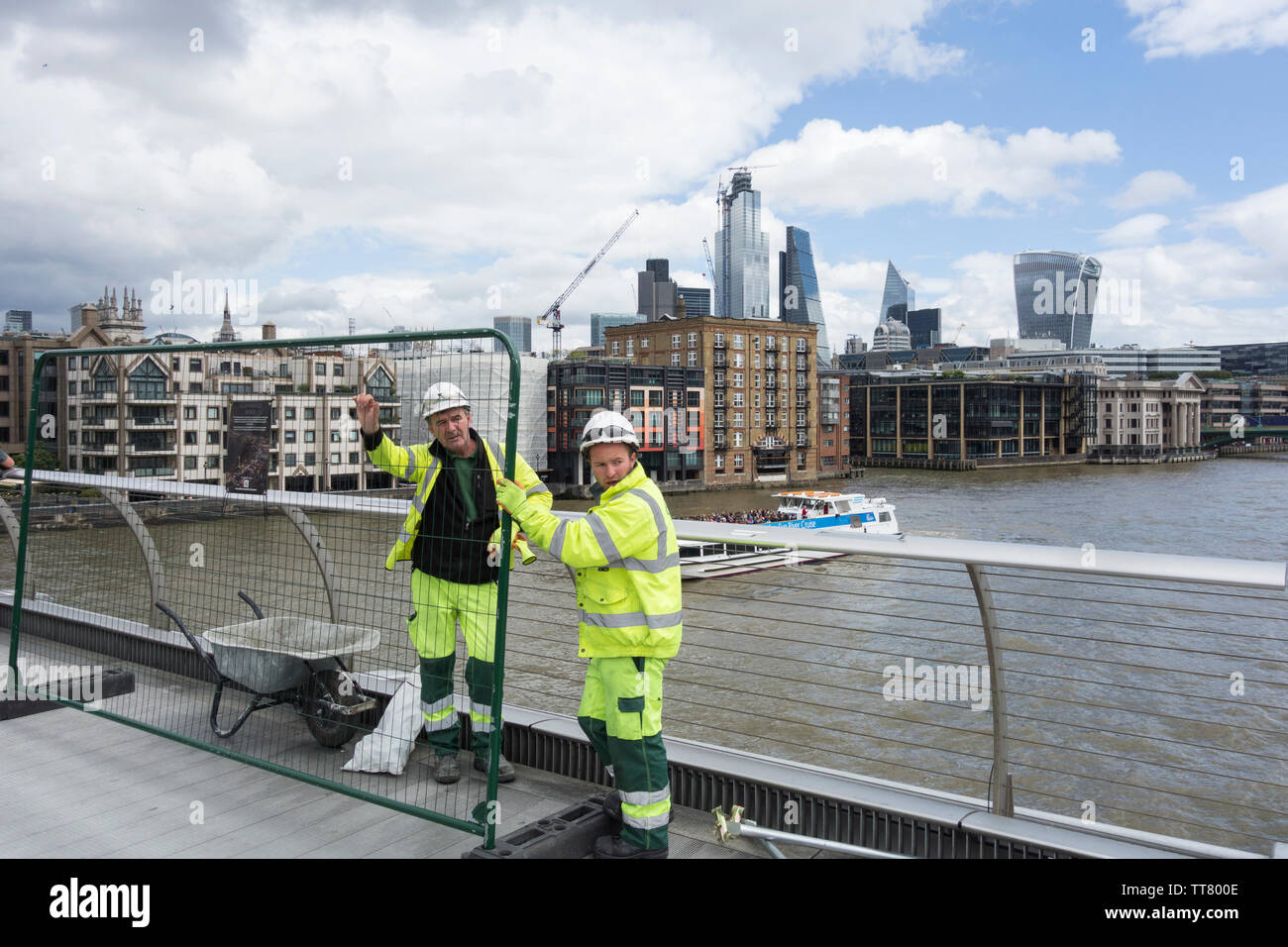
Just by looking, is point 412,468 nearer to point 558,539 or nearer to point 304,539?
point 304,539

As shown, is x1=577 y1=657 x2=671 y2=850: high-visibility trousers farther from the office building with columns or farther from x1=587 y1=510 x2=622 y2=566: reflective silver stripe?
the office building with columns

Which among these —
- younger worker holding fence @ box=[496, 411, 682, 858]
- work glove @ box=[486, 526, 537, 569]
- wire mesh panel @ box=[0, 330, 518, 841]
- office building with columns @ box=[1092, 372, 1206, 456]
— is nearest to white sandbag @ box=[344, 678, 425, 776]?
wire mesh panel @ box=[0, 330, 518, 841]

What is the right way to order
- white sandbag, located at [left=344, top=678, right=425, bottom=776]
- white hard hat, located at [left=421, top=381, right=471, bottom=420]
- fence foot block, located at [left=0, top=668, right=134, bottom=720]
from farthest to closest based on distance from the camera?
1. fence foot block, located at [left=0, top=668, right=134, bottom=720]
2. white sandbag, located at [left=344, top=678, right=425, bottom=776]
3. white hard hat, located at [left=421, top=381, right=471, bottom=420]

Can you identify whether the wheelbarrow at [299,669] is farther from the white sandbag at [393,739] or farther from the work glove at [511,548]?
the work glove at [511,548]

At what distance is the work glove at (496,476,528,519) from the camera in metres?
3.24

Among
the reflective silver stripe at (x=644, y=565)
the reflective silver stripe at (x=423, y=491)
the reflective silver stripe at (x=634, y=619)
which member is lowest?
the reflective silver stripe at (x=634, y=619)

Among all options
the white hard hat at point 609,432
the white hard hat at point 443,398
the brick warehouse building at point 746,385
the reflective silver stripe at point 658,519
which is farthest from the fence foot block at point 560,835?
the brick warehouse building at point 746,385

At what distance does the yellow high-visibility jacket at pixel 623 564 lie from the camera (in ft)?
10.6

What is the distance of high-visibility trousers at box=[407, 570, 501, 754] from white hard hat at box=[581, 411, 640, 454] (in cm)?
113

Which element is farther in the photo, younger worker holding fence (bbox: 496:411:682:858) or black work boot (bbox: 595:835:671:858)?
black work boot (bbox: 595:835:671:858)

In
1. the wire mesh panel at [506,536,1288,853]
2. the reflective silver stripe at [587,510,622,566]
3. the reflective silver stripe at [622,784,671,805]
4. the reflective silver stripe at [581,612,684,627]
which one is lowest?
the wire mesh panel at [506,536,1288,853]

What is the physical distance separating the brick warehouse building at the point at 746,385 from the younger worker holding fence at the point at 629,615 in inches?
2914
